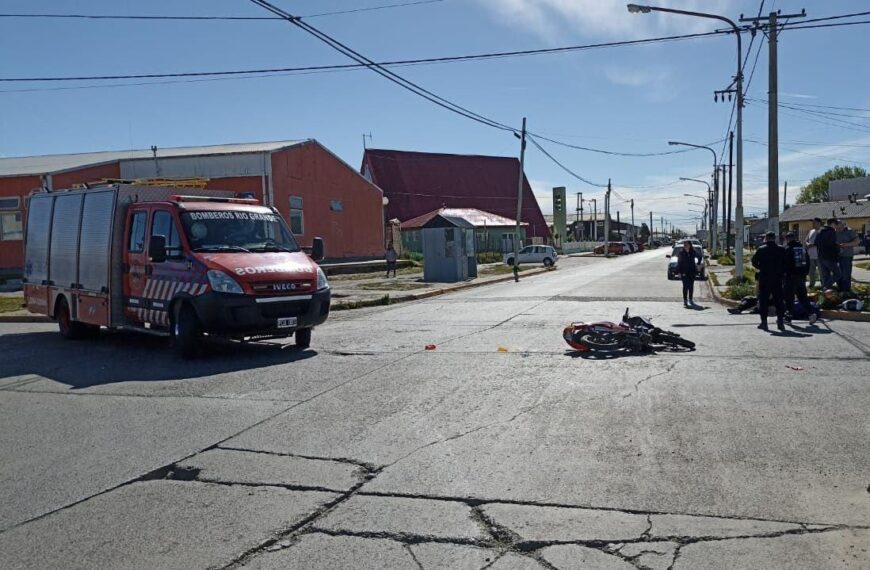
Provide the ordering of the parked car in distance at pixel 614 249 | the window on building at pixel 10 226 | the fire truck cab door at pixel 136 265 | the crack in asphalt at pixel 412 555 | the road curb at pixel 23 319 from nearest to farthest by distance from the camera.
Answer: the crack in asphalt at pixel 412 555 < the fire truck cab door at pixel 136 265 < the road curb at pixel 23 319 < the window on building at pixel 10 226 < the parked car in distance at pixel 614 249

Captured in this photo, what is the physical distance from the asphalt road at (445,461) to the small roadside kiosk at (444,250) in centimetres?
1924

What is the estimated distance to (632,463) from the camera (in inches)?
223

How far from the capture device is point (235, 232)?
11773 millimetres

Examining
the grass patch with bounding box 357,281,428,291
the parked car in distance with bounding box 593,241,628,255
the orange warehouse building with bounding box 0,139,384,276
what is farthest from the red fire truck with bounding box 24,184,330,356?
the parked car in distance with bounding box 593,241,628,255

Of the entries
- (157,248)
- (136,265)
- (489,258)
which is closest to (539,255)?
(489,258)

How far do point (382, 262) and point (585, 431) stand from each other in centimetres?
3289

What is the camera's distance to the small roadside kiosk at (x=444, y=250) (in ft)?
99.5

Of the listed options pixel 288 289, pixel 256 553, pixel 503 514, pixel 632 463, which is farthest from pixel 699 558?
pixel 288 289

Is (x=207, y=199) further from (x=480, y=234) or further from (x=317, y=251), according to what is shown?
(x=480, y=234)

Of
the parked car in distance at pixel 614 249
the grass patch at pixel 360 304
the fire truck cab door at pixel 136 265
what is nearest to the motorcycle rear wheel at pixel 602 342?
the fire truck cab door at pixel 136 265

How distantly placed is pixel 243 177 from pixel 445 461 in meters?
27.4

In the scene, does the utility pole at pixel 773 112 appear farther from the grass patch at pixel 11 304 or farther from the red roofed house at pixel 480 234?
the red roofed house at pixel 480 234

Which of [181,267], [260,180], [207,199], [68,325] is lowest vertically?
[68,325]

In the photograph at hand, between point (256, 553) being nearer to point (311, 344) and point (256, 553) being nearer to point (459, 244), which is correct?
point (311, 344)
